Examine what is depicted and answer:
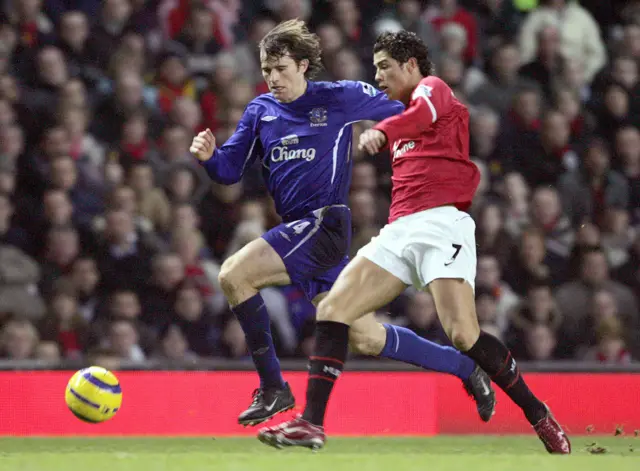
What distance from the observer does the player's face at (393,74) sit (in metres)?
5.67

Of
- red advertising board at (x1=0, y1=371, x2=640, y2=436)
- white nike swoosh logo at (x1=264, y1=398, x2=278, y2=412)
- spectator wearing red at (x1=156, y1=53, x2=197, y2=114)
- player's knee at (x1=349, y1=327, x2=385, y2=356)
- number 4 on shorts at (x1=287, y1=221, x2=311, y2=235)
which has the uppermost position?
spectator wearing red at (x1=156, y1=53, x2=197, y2=114)

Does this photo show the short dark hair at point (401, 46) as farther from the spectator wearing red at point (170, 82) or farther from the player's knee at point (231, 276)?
the spectator wearing red at point (170, 82)

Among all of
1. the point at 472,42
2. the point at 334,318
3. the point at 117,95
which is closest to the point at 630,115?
the point at 472,42

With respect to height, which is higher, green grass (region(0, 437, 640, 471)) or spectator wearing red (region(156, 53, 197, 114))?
spectator wearing red (region(156, 53, 197, 114))

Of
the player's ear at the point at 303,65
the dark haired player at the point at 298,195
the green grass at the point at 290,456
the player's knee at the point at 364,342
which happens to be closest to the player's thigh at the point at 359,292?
the green grass at the point at 290,456

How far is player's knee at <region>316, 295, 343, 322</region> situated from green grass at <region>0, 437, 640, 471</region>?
56 cm

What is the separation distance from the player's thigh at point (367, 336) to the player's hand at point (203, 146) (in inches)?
36.3

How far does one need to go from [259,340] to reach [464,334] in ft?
3.84

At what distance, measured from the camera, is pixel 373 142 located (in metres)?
4.94

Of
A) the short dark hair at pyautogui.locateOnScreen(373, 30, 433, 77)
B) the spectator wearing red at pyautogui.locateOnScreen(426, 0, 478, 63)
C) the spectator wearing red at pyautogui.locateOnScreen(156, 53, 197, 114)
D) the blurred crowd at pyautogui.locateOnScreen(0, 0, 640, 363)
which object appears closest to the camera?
the short dark hair at pyautogui.locateOnScreen(373, 30, 433, 77)

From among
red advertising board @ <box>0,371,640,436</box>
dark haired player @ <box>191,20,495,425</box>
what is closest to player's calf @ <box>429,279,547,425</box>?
dark haired player @ <box>191,20,495,425</box>

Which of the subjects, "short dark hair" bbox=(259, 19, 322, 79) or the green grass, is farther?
"short dark hair" bbox=(259, 19, 322, 79)

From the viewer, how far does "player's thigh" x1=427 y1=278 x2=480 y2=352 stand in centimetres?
539

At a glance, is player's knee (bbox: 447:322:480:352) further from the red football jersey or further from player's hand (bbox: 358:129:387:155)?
player's hand (bbox: 358:129:387:155)
